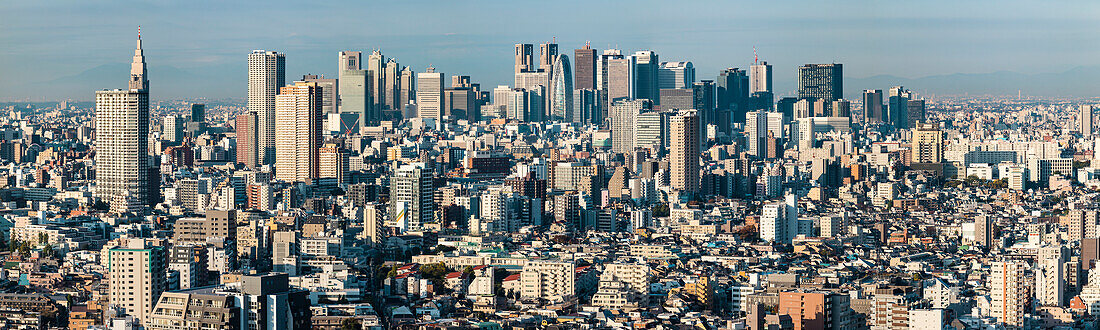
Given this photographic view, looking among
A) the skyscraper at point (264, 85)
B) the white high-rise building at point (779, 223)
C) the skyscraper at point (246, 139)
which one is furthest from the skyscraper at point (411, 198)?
the skyscraper at point (264, 85)

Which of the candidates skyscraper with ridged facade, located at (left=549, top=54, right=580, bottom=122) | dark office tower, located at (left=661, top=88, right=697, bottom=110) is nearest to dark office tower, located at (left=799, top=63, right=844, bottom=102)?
dark office tower, located at (left=661, top=88, right=697, bottom=110)

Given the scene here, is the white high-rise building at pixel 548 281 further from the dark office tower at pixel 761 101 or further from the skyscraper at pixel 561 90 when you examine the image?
the skyscraper at pixel 561 90

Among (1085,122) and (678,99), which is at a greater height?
(678,99)

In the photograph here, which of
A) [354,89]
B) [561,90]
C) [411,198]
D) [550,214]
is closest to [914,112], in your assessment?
[561,90]

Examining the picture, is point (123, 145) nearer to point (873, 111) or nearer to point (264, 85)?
point (264, 85)

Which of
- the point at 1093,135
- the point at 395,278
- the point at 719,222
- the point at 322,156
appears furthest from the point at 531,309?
the point at 1093,135

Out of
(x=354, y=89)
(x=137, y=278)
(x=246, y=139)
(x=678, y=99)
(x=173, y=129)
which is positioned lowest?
(x=137, y=278)
